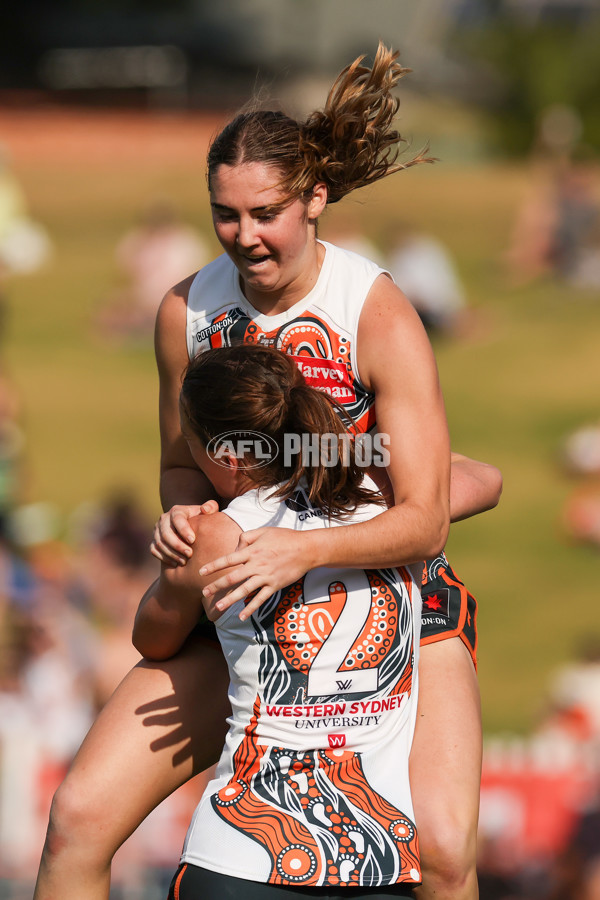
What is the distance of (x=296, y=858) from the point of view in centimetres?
200

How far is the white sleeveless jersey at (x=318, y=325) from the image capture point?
238cm

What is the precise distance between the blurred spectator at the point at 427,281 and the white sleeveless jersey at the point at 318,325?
10551 millimetres

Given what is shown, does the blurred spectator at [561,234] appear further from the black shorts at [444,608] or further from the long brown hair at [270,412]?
the long brown hair at [270,412]

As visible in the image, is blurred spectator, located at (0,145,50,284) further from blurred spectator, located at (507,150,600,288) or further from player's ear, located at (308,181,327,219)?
player's ear, located at (308,181,327,219)

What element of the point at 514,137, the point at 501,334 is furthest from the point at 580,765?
the point at 514,137

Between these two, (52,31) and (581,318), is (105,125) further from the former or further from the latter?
(581,318)

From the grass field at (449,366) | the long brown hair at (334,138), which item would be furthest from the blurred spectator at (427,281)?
the long brown hair at (334,138)

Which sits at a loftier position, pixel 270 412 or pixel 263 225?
pixel 263 225

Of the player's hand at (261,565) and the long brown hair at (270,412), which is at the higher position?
the long brown hair at (270,412)

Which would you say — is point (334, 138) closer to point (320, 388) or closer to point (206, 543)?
point (320, 388)

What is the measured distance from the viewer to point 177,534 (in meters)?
2.19

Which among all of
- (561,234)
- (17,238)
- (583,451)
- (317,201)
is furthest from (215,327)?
(561,234)

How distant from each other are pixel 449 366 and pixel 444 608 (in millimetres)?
11082

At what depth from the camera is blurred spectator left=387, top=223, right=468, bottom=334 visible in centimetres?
1323
